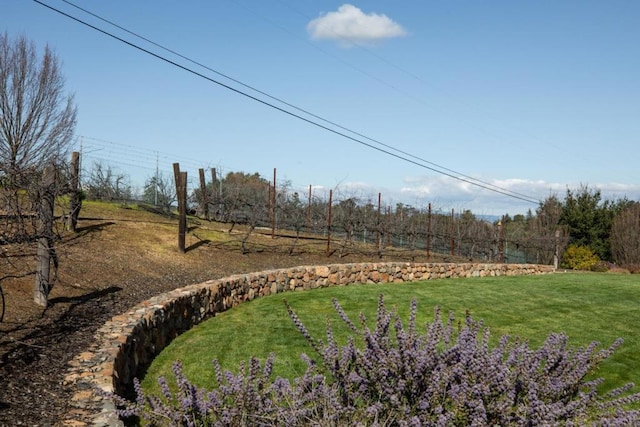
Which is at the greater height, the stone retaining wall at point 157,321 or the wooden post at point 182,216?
the wooden post at point 182,216

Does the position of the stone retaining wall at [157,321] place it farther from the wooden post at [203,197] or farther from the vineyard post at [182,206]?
the wooden post at [203,197]

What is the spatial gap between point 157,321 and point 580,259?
926 inches

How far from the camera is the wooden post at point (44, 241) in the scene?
649cm

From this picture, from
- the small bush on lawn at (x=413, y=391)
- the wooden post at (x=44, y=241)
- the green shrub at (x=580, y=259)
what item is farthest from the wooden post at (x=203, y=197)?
the green shrub at (x=580, y=259)

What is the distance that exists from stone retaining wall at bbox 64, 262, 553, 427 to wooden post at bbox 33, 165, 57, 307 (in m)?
1.17

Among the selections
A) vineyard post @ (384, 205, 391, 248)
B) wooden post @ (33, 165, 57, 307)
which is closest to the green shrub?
vineyard post @ (384, 205, 391, 248)

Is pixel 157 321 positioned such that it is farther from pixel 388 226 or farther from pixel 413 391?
pixel 388 226

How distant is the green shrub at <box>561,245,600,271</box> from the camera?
2448cm

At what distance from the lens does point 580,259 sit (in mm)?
25125

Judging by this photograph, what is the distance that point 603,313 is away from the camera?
977cm

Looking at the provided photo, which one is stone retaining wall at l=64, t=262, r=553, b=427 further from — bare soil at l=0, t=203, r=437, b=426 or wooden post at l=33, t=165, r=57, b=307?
wooden post at l=33, t=165, r=57, b=307

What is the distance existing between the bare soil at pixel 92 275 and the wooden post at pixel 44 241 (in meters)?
0.17

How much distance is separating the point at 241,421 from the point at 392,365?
34.8 inches

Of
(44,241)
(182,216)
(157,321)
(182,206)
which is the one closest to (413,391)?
(157,321)
